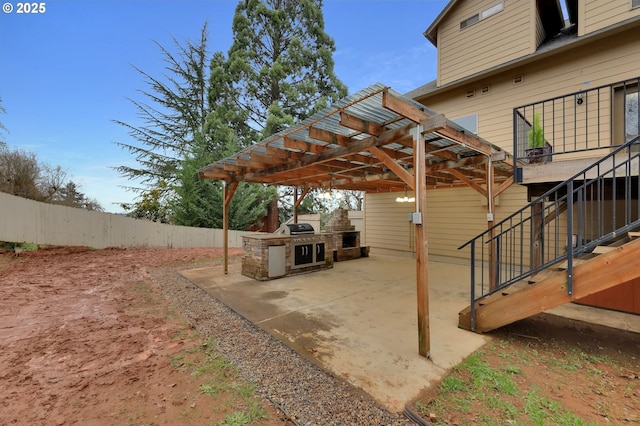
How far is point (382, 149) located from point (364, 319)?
255 centimetres

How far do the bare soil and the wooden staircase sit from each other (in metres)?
2.86

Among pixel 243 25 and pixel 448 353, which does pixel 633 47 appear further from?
pixel 243 25

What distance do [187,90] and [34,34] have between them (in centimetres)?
676

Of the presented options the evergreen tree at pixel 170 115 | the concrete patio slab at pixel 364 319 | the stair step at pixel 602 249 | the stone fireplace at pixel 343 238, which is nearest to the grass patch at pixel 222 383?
the concrete patio slab at pixel 364 319

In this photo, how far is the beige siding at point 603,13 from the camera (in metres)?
5.22

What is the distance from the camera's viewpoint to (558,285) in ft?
9.61

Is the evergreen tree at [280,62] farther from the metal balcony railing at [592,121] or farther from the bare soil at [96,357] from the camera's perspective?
the bare soil at [96,357]

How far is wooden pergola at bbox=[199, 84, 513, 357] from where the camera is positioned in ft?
9.59

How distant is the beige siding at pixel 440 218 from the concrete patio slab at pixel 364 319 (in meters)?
1.59

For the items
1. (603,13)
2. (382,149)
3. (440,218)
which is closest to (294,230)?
(382,149)

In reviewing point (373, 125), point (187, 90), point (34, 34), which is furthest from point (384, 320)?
point (187, 90)

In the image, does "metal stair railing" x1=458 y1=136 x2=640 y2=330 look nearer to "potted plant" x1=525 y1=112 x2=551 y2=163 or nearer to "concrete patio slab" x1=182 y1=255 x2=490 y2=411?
"potted plant" x1=525 y1=112 x2=551 y2=163

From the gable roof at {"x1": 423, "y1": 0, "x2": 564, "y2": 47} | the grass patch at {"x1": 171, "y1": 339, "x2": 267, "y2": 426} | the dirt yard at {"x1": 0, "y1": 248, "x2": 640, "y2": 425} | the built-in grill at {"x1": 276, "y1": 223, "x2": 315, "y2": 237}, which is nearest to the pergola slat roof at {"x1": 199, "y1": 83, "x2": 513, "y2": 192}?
the built-in grill at {"x1": 276, "y1": 223, "x2": 315, "y2": 237}

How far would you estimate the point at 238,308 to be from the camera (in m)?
4.44
